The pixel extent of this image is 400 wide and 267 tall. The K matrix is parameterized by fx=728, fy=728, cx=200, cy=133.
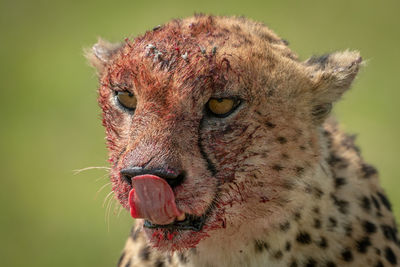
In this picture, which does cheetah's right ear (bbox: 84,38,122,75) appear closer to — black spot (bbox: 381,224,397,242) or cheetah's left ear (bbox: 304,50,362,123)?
cheetah's left ear (bbox: 304,50,362,123)

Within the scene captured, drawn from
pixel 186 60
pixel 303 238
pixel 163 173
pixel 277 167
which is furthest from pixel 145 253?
pixel 186 60

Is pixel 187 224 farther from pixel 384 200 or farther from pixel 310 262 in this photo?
pixel 384 200

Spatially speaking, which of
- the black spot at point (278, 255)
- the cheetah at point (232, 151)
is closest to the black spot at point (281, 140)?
the cheetah at point (232, 151)

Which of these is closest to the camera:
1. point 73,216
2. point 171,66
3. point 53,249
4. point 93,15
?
point 171,66

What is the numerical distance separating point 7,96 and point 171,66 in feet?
20.8

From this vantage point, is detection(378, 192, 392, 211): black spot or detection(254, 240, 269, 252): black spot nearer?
detection(254, 240, 269, 252): black spot

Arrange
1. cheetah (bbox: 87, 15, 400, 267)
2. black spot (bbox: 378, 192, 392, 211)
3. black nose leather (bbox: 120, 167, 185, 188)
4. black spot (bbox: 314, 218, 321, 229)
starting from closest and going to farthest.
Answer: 1. black nose leather (bbox: 120, 167, 185, 188)
2. cheetah (bbox: 87, 15, 400, 267)
3. black spot (bbox: 314, 218, 321, 229)
4. black spot (bbox: 378, 192, 392, 211)

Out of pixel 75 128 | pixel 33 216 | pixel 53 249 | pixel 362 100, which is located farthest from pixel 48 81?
pixel 362 100

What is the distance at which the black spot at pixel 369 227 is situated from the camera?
3.18m

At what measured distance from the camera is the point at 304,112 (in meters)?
2.96

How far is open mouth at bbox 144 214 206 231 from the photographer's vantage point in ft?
8.75

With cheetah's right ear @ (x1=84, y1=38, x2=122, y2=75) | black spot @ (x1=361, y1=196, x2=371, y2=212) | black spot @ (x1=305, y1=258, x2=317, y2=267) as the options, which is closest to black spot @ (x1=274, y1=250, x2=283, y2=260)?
black spot @ (x1=305, y1=258, x2=317, y2=267)

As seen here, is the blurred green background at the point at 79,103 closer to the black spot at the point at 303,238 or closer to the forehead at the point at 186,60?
the forehead at the point at 186,60

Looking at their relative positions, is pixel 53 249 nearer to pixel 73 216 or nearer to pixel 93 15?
pixel 73 216
